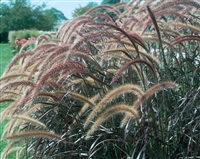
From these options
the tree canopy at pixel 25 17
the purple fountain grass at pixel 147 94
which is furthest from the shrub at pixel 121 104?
the tree canopy at pixel 25 17

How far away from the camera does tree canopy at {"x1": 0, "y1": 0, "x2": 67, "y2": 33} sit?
18469 mm

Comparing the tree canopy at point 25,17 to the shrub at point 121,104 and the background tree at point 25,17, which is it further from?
the shrub at point 121,104

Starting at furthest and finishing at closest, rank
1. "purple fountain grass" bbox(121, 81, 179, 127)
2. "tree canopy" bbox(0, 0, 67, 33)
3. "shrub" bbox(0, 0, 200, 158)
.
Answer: "tree canopy" bbox(0, 0, 67, 33), "shrub" bbox(0, 0, 200, 158), "purple fountain grass" bbox(121, 81, 179, 127)

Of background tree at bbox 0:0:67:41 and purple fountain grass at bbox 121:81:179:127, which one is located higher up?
background tree at bbox 0:0:67:41

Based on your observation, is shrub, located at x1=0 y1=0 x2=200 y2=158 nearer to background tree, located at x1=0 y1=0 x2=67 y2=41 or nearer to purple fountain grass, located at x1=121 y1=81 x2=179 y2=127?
purple fountain grass, located at x1=121 y1=81 x2=179 y2=127

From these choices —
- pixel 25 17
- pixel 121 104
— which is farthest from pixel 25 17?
pixel 121 104

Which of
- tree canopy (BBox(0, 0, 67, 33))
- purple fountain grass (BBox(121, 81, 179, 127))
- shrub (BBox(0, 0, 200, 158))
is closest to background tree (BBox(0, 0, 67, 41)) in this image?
tree canopy (BBox(0, 0, 67, 33))

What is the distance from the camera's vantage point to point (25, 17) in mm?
18828

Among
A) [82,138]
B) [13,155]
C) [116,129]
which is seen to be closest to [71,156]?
[82,138]

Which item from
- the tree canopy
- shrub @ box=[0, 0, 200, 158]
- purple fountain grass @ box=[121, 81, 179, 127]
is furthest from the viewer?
the tree canopy

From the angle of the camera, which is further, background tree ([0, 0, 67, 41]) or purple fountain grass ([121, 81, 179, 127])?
background tree ([0, 0, 67, 41])

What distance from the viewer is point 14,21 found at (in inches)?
739

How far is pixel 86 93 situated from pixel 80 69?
1.42 ft

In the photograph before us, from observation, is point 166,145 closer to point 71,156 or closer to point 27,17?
point 71,156
